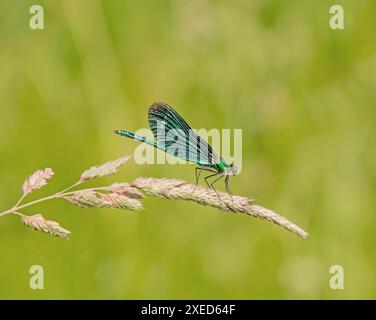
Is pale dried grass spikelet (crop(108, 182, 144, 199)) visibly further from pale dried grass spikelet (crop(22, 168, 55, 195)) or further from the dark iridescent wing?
the dark iridescent wing

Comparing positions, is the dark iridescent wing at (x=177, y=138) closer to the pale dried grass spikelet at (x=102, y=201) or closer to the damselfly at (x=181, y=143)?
the damselfly at (x=181, y=143)

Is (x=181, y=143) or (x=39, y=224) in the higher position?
(x=181, y=143)

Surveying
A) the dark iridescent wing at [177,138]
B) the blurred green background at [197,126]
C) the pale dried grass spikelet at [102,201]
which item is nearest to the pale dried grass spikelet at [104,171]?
the pale dried grass spikelet at [102,201]

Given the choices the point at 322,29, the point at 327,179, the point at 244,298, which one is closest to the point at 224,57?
the point at 322,29

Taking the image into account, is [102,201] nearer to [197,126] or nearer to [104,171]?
[104,171]

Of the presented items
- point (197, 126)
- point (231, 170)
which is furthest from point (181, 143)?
point (197, 126)

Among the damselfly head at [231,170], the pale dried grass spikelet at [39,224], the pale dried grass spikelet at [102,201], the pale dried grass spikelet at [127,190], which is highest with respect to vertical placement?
the damselfly head at [231,170]
